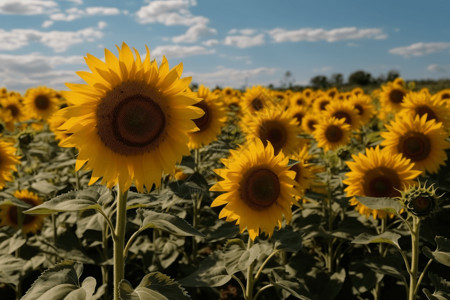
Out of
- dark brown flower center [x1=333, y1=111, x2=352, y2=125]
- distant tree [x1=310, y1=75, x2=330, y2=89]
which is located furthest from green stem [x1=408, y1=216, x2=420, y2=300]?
distant tree [x1=310, y1=75, x2=330, y2=89]

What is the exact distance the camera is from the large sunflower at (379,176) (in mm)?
3605

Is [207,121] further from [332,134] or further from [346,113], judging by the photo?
[346,113]

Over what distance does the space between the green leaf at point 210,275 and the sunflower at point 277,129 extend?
62.4 inches

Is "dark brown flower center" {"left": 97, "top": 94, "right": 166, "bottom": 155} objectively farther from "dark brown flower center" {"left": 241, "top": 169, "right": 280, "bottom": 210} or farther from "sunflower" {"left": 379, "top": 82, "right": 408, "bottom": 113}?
"sunflower" {"left": 379, "top": 82, "right": 408, "bottom": 113}

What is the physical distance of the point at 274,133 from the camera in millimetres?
4223

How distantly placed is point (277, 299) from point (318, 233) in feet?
3.06

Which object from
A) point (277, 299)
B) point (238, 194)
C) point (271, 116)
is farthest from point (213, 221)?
point (238, 194)

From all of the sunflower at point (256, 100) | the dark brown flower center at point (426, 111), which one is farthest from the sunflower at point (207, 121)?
the dark brown flower center at point (426, 111)

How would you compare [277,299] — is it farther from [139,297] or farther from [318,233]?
[139,297]

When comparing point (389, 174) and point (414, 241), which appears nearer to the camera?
point (414, 241)

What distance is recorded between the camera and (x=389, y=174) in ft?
11.9

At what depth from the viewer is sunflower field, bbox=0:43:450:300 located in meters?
2.02

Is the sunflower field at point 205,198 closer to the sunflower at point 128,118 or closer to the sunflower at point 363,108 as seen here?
the sunflower at point 128,118

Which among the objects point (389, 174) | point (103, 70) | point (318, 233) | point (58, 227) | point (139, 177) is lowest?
point (58, 227)
